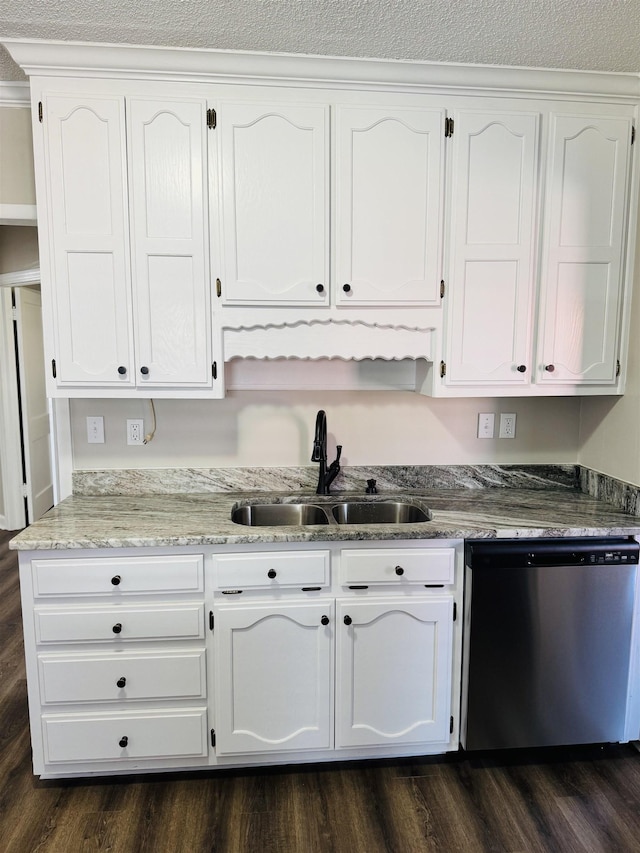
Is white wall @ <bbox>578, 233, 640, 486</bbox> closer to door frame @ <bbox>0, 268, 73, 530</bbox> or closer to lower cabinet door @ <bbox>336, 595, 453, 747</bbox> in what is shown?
lower cabinet door @ <bbox>336, 595, 453, 747</bbox>

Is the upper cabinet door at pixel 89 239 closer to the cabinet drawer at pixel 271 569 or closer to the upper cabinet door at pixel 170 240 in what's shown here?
the upper cabinet door at pixel 170 240

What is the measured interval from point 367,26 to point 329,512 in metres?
1.70

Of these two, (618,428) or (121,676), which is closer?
(121,676)

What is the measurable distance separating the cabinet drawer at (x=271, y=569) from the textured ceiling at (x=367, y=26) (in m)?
1.72

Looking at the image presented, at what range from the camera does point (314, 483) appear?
8.04 feet

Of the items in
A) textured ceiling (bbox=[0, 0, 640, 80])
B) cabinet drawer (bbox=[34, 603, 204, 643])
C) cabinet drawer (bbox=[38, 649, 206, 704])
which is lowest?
cabinet drawer (bbox=[38, 649, 206, 704])

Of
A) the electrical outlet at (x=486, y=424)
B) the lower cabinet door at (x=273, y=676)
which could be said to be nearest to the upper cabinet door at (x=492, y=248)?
the electrical outlet at (x=486, y=424)

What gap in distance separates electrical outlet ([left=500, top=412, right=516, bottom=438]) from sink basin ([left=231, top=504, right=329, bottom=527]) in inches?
37.4

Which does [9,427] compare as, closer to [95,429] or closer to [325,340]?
[95,429]

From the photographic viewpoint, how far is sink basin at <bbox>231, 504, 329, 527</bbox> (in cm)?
228

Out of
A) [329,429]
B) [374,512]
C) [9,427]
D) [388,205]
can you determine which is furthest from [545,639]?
[9,427]

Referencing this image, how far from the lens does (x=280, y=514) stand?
7.57ft

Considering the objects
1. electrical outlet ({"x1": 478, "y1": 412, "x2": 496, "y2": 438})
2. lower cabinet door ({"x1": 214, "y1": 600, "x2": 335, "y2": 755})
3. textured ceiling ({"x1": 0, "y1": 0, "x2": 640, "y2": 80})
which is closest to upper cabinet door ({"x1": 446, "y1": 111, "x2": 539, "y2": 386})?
textured ceiling ({"x1": 0, "y1": 0, "x2": 640, "y2": 80})

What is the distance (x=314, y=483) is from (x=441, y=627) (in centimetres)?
82
